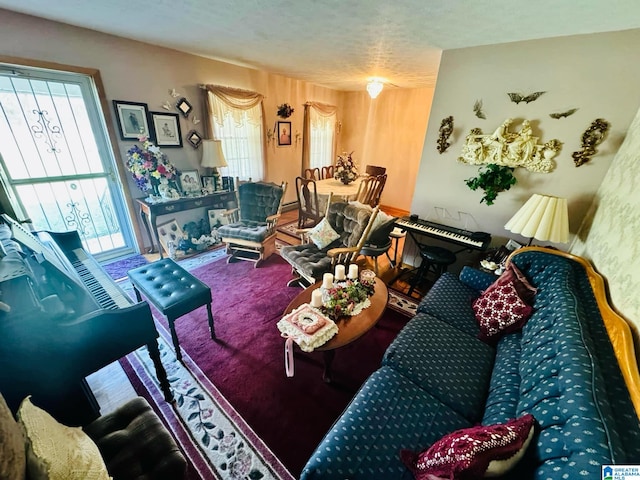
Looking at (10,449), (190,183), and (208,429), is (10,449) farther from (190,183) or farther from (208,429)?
(190,183)

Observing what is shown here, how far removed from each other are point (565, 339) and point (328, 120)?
5719 mm

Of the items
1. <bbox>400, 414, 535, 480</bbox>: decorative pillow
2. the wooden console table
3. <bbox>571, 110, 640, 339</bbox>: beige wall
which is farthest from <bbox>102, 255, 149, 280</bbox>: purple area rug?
<bbox>571, 110, 640, 339</bbox>: beige wall

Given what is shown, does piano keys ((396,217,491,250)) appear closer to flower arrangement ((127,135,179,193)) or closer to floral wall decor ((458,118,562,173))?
floral wall decor ((458,118,562,173))

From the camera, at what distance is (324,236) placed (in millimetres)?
2961

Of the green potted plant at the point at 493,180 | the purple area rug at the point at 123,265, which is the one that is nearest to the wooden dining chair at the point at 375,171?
the green potted plant at the point at 493,180

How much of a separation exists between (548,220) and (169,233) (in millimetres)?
4064

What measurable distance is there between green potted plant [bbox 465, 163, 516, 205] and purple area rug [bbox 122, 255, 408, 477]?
150 cm

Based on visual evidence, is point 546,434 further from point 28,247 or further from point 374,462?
point 28,247

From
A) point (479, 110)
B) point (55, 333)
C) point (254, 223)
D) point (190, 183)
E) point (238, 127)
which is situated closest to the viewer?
point (55, 333)

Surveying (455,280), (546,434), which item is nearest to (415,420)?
(546,434)

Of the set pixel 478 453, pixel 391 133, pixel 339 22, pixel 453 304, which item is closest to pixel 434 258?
pixel 453 304

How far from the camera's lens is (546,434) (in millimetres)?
907

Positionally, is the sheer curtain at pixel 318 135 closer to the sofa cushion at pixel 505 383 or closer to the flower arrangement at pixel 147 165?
the flower arrangement at pixel 147 165

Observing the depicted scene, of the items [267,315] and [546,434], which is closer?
[546,434]
